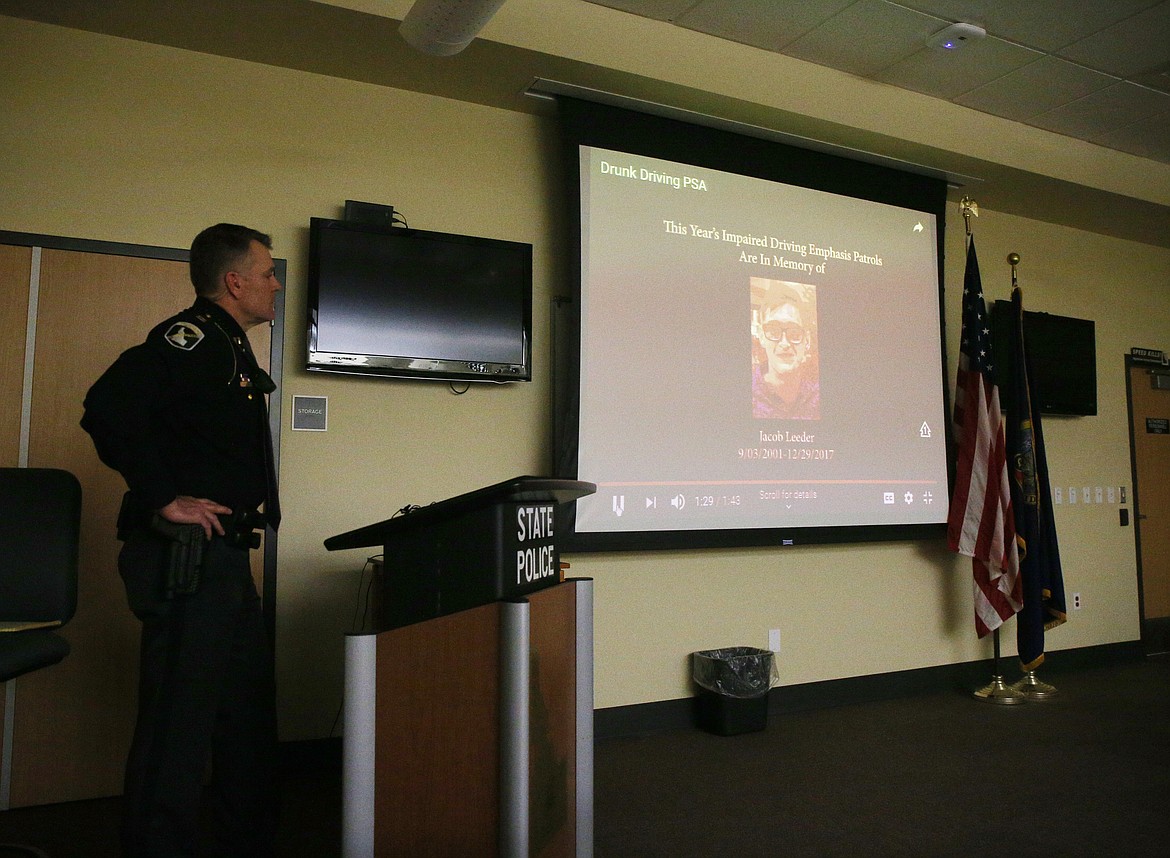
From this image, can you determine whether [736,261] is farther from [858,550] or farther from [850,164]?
[858,550]

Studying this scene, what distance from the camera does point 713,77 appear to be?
3576 millimetres

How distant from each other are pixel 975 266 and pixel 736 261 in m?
1.49

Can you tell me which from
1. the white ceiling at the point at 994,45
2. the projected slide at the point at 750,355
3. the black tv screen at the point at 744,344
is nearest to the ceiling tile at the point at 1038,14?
the white ceiling at the point at 994,45

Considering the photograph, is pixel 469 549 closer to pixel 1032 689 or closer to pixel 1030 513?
pixel 1030 513

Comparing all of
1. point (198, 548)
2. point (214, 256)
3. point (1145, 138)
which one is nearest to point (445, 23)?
point (214, 256)

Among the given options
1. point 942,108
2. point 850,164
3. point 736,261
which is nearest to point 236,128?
point 736,261

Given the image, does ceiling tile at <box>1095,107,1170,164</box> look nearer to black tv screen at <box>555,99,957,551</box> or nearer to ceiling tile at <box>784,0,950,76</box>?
black tv screen at <box>555,99,957,551</box>

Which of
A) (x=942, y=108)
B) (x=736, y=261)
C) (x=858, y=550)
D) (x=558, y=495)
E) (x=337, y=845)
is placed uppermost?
(x=942, y=108)

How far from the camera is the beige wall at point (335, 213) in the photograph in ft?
9.57

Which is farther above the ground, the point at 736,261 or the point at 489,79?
the point at 489,79

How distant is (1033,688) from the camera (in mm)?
4281

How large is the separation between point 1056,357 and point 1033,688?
196cm

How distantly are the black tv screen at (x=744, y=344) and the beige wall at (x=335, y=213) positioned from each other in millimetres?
218

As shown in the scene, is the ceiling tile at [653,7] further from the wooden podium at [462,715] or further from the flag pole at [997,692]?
the flag pole at [997,692]
